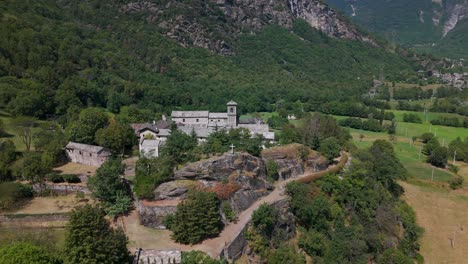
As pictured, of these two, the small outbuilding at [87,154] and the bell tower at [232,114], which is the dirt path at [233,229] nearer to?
the bell tower at [232,114]

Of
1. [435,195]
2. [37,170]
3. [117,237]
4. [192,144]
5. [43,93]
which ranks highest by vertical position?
[43,93]

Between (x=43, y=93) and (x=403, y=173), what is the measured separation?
Answer: 7954 cm

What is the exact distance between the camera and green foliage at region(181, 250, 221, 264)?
1374 inches

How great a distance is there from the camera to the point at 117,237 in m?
34.1

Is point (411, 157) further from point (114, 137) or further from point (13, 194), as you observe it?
point (13, 194)

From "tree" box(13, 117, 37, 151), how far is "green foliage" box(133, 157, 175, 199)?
22.7m

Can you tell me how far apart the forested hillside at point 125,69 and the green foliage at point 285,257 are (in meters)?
54.2

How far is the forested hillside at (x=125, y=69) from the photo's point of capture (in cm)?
8694

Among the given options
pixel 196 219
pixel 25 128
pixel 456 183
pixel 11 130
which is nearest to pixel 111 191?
pixel 196 219

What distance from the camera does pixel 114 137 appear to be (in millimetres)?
57125

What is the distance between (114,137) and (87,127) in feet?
22.0

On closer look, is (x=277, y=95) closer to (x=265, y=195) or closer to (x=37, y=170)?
(x=265, y=195)

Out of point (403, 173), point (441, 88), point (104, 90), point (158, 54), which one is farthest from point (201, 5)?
point (403, 173)

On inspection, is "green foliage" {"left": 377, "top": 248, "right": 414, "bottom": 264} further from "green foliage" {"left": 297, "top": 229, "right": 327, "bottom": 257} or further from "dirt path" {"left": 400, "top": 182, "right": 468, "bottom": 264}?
"dirt path" {"left": 400, "top": 182, "right": 468, "bottom": 264}
